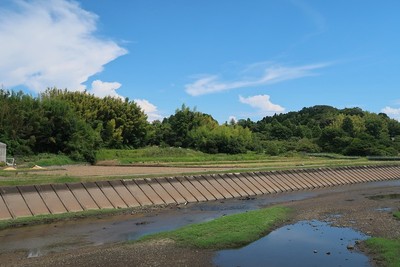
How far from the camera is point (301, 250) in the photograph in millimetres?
16031

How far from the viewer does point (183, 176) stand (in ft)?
105

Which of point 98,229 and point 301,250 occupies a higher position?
point 301,250

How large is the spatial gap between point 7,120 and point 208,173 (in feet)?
117

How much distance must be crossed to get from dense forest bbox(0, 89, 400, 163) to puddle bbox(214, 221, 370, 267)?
47120 mm

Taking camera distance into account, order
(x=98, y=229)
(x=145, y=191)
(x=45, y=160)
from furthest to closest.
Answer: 1. (x=45, y=160)
2. (x=145, y=191)
3. (x=98, y=229)

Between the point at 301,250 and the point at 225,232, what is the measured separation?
3.49 metres

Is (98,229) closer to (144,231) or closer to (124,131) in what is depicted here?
(144,231)

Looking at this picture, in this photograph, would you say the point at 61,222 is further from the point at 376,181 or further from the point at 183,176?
the point at 376,181

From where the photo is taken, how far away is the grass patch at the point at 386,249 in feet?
44.5

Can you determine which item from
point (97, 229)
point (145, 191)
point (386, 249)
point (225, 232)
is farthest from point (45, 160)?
point (386, 249)

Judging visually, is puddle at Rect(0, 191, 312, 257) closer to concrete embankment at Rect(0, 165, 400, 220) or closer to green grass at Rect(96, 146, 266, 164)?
concrete embankment at Rect(0, 165, 400, 220)

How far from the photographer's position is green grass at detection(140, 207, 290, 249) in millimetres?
16297

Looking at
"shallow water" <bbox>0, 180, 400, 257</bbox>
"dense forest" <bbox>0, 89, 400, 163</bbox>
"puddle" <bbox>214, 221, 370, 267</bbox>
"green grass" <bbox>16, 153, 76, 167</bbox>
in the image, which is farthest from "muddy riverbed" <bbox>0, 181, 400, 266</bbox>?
"dense forest" <bbox>0, 89, 400, 163</bbox>

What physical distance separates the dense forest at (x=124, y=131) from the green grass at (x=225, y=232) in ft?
144
